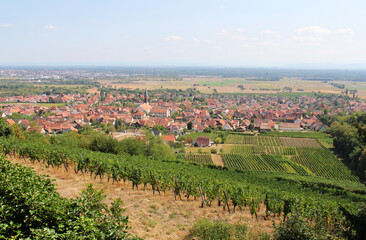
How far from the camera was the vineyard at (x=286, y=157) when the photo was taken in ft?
110

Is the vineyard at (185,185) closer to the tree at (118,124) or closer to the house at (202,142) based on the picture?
the house at (202,142)

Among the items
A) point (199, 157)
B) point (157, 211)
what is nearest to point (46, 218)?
point (157, 211)


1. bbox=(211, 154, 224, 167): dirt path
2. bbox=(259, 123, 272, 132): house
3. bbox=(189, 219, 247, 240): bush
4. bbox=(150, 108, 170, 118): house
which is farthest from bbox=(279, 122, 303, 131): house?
bbox=(189, 219, 247, 240): bush

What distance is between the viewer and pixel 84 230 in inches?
199

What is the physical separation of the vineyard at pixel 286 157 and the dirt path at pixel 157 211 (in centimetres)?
2310

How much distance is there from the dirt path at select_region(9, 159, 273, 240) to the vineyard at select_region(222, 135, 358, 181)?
2310cm

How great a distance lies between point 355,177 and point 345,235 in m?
28.2

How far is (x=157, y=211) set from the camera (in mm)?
10797

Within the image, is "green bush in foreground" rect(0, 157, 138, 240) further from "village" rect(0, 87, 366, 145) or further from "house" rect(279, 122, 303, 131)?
"house" rect(279, 122, 303, 131)

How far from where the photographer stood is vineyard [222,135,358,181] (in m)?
33.7

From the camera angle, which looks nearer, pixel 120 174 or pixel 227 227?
pixel 227 227

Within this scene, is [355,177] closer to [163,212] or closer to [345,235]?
[345,235]

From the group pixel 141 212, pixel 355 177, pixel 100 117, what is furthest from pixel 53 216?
pixel 100 117

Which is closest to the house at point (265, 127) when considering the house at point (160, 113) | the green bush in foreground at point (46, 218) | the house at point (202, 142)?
the house at point (202, 142)
